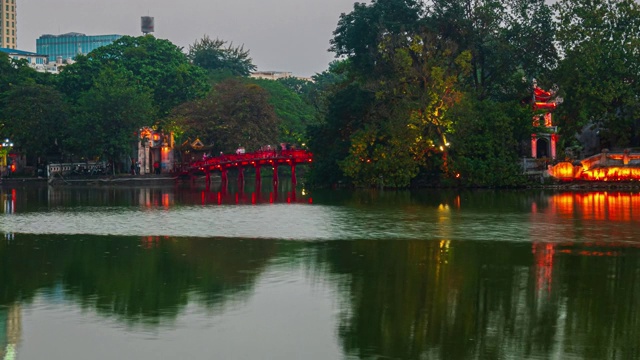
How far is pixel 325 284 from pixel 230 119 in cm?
6224

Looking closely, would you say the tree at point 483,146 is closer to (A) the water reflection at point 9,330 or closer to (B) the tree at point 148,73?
(B) the tree at point 148,73

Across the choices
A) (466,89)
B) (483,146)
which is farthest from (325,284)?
(466,89)

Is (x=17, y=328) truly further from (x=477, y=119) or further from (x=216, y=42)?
(x=216, y=42)

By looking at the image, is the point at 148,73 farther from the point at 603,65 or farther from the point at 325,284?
the point at 325,284

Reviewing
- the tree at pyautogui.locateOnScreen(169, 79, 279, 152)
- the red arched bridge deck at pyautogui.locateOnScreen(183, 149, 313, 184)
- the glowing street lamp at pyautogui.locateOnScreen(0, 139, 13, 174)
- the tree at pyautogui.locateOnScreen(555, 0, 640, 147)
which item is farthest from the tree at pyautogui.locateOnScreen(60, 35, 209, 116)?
the tree at pyautogui.locateOnScreen(555, 0, 640, 147)

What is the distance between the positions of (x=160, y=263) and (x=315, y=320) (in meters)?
9.14

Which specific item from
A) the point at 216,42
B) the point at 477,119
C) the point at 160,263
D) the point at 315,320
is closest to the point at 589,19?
the point at 477,119

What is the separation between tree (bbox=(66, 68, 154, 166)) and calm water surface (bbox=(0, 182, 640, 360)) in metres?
35.4

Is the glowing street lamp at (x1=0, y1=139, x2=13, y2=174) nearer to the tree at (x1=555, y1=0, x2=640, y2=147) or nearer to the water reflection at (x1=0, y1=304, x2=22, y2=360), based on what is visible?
the tree at (x1=555, y1=0, x2=640, y2=147)

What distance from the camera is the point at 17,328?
68.2 feet

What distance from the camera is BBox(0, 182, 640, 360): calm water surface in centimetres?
1928

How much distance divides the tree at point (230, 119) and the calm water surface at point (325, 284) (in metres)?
40.9

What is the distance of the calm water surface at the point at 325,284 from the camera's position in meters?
19.3

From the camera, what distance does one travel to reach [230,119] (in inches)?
3425
